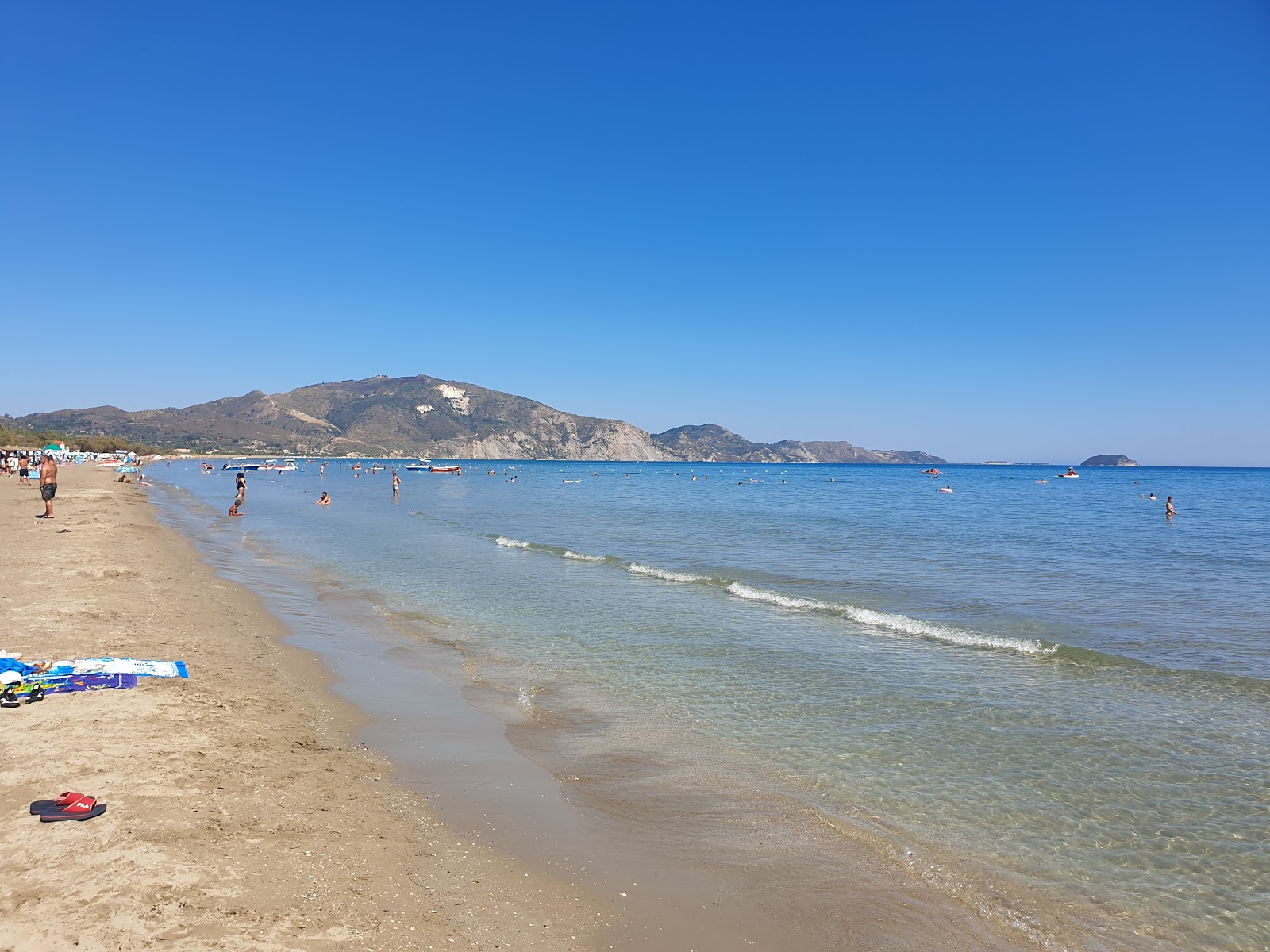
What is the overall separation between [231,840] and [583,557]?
67.5 feet

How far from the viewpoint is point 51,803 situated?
5523 mm

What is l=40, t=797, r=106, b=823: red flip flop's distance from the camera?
5.29 metres

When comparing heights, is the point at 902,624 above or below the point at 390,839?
below

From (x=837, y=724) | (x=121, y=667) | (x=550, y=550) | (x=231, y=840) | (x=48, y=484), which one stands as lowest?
(x=550, y=550)

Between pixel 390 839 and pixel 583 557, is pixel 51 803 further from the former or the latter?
pixel 583 557

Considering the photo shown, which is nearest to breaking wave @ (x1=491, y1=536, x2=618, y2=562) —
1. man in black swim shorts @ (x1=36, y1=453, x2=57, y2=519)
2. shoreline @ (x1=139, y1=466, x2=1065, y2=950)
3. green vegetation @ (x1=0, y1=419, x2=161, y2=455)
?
shoreline @ (x1=139, y1=466, x2=1065, y2=950)

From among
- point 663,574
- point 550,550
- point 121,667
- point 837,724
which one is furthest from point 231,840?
point 550,550

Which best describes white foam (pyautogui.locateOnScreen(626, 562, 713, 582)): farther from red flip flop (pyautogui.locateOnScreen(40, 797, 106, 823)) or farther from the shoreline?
red flip flop (pyautogui.locateOnScreen(40, 797, 106, 823))

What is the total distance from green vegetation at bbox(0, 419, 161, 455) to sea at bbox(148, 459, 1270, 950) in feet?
275

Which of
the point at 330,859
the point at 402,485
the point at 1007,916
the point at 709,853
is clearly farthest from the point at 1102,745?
the point at 402,485

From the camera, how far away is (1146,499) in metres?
73.5

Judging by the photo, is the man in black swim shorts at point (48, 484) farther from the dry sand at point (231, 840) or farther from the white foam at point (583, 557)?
the dry sand at point (231, 840)

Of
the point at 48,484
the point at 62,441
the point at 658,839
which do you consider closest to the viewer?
the point at 658,839

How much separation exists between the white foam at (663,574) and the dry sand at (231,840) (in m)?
12.3
